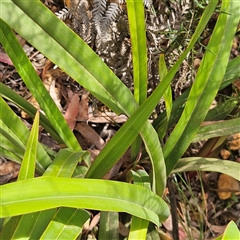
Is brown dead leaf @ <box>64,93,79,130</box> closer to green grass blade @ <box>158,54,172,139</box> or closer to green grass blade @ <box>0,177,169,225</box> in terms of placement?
green grass blade @ <box>158,54,172,139</box>

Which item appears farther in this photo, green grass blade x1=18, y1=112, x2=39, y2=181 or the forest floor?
the forest floor

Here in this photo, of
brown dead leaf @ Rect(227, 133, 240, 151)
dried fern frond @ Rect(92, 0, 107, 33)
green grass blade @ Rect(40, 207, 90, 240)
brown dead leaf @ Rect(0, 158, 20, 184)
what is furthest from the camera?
brown dead leaf @ Rect(227, 133, 240, 151)

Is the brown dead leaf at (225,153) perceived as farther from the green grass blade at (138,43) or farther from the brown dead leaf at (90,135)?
the green grass blade at (138,43)

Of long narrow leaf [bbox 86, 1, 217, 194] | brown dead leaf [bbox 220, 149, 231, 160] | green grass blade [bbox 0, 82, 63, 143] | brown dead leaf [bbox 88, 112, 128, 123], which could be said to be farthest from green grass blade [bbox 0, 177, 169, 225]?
brown dead leaf [bbox 220, 149, 231, 160]

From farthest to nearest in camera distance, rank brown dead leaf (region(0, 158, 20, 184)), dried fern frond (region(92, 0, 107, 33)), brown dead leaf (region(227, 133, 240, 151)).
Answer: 1. brown dead leaf (region(227, 133, 240, 151))
2. brown dead leaf (region(0, 158, 20, 184))
3. dried fern frond (region(92, 0, 107, 33))

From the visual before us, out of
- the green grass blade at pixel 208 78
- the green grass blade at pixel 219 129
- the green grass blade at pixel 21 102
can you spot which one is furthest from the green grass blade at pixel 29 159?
the green grass blade at pixel 219 129

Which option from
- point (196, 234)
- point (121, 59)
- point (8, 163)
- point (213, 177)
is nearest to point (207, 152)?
point (213, 177)

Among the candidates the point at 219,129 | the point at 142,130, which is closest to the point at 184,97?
the point at 219,129
